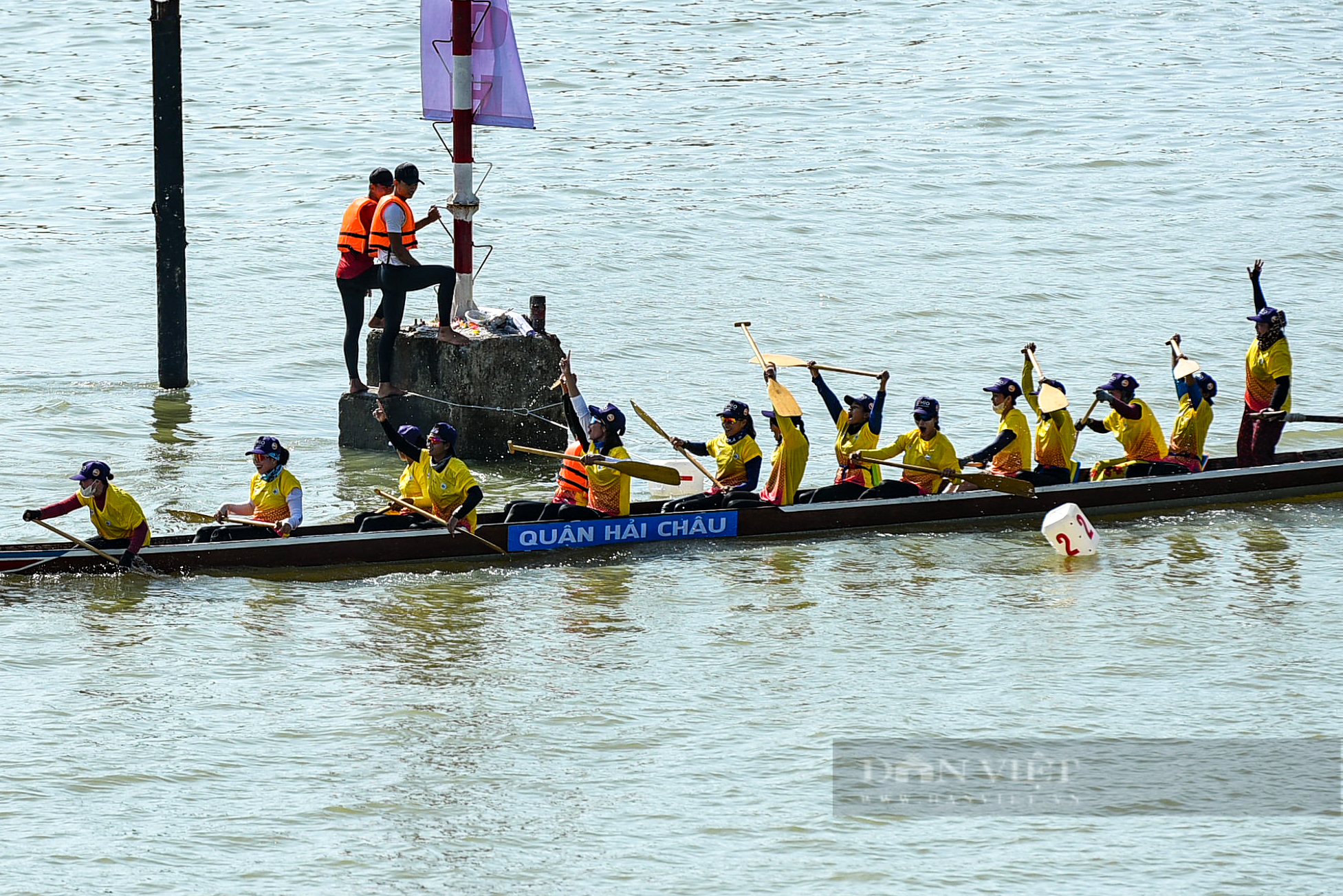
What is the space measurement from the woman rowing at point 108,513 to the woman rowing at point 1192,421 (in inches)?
360

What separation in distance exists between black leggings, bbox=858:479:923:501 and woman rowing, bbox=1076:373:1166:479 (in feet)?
6.18

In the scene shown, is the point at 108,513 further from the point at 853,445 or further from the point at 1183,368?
the point at 1183,368

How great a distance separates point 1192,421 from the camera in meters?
15.9

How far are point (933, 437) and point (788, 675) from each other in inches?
167

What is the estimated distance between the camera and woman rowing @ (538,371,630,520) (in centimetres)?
1427

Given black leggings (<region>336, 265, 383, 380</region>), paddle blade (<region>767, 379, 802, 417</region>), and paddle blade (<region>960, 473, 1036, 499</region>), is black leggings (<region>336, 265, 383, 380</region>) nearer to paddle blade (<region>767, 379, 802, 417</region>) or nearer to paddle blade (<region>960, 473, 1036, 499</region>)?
paddle blade (<region>767, 379, 802, 417</region>)

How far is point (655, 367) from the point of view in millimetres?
20953

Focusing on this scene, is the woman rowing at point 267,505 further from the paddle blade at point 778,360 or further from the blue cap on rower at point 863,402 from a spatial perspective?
the blue cap on rower at point 863,402

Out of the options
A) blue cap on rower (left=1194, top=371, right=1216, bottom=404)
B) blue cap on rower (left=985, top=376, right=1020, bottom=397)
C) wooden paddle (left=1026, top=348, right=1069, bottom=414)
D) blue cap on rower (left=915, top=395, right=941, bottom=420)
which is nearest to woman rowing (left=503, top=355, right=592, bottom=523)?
blue cap on rower (left=915, top=395, right=941, bottom=420)

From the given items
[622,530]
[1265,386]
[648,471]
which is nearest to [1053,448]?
[1265,386]

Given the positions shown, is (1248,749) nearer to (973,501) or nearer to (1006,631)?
(1006,631)

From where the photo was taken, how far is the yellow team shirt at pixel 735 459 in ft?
49.6

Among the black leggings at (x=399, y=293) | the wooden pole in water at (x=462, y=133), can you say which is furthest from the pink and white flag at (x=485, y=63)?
the black leggings at (x=399, y=293)

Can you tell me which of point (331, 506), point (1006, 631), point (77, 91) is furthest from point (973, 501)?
point (77, 91)
